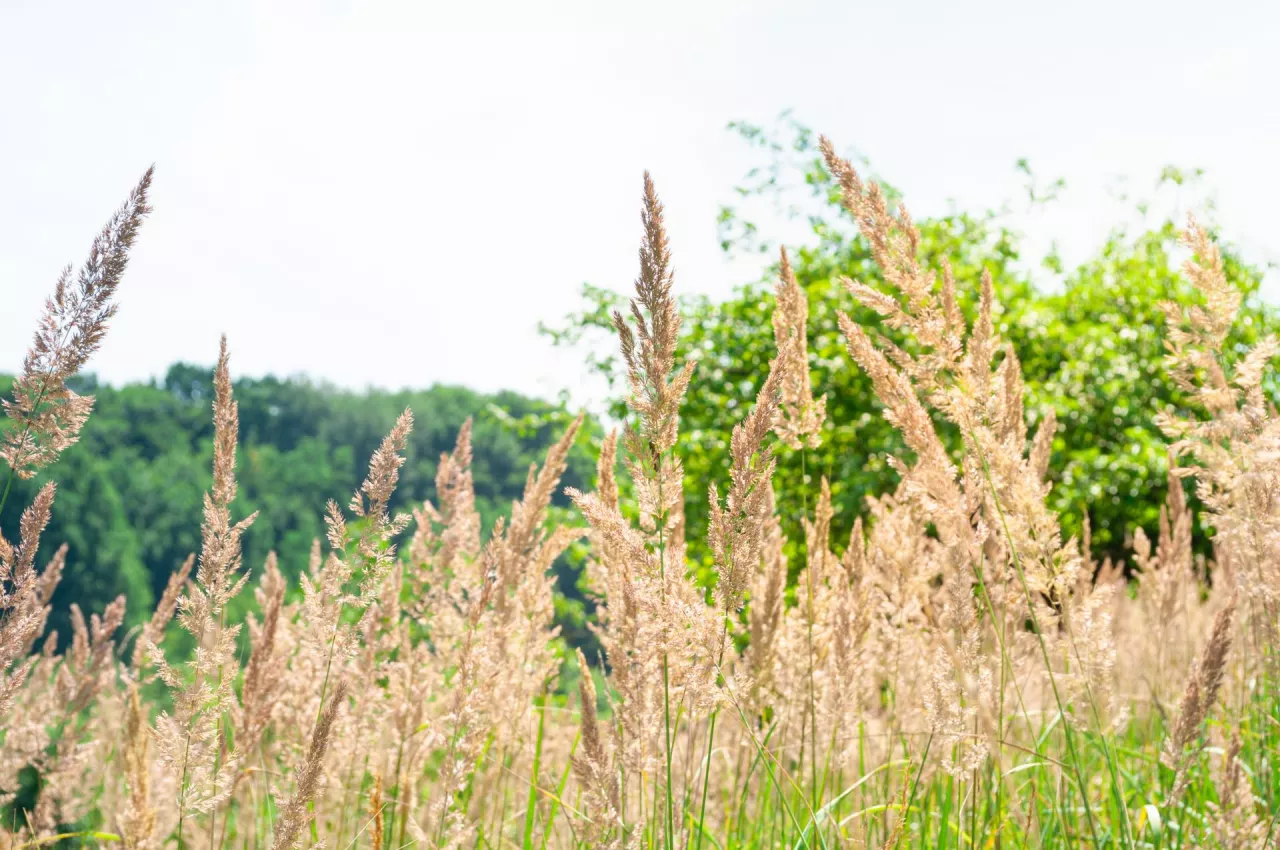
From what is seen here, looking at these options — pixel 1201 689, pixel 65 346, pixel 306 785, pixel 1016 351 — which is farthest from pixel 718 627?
pixel 1016 351

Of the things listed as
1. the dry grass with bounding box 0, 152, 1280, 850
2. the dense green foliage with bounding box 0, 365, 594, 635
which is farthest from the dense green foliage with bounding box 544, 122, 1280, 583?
the dense green foliage with bounding box 0, 365, 594, 635

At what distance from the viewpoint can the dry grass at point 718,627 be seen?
1.47 meters

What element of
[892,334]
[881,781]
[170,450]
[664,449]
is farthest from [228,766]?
[170,450]

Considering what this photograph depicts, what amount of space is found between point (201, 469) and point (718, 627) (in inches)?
1854

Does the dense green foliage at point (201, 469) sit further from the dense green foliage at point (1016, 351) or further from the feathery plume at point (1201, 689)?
the feathery plume at point (1201, 689)

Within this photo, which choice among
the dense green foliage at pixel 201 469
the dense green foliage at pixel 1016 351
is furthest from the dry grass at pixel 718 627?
the dense green foliage at pixel 201 469

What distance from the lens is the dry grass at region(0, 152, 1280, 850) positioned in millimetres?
1470

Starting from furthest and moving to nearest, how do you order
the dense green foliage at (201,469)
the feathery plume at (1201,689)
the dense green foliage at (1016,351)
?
the dense green foliage at (201,469), the dense green foliage at (1016,351), the feathery plume at (1201,689)

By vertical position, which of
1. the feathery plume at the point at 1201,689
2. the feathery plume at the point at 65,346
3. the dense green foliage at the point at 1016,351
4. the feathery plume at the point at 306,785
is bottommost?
the feathery plume at the point at 306,785

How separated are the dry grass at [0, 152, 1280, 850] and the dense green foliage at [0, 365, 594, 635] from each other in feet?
97.9

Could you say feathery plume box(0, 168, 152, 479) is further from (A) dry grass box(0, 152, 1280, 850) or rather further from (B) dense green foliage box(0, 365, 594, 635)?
(B) dense green foliage box(0, 365, 594, 635)

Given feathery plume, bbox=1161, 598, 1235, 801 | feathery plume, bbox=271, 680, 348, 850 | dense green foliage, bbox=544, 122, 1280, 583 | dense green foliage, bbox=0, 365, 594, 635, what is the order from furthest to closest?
dense green foliage, bbox=0, 365, 594, 635 → dense green foliage, bbox=544, 122, 1280, 583 → feathery plume, bbox=1161, 598, 1235, 801 → feathery plume, bbox=271, 680, 348, 850

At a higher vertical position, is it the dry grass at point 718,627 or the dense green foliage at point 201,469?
the dense green foliage at point 201,469

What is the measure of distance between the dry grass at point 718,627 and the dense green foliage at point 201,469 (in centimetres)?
2985
